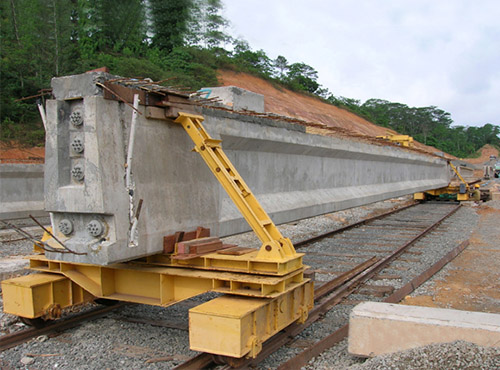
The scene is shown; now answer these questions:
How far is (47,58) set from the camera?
3253 cm

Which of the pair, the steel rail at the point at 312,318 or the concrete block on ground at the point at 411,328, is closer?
the concrete block on ground at the point at 411,328

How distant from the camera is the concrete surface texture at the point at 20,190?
1280cm

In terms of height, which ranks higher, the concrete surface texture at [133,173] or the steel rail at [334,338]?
the concrete surface texture at [133,173]

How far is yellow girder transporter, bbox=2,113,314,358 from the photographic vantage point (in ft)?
13.6

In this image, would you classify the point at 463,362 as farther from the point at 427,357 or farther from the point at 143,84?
the point at 143,84

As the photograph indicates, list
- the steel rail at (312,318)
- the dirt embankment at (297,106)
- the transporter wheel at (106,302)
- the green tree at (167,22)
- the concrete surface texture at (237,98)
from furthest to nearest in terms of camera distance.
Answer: the dirt embankment at (297,106), the green tree at (167,22), the concrete surface texture at (237,98), the transporter wheel at (106,302), the steel rail at (312,318)

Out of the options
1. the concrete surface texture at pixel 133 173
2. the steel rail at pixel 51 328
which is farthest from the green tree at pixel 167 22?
the steel rail at pixel 51 328

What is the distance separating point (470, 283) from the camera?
27.0ft

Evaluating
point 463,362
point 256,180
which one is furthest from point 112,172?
point 463,362

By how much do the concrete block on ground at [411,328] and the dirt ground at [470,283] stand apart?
8.37ft

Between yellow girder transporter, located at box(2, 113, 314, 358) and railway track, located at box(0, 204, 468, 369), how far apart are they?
0.32 meters

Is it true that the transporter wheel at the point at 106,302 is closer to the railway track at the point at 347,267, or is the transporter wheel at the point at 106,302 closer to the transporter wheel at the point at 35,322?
the railway track at the point at 347,267

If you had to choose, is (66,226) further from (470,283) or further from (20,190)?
(20,190)

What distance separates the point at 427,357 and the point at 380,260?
5621 mm
